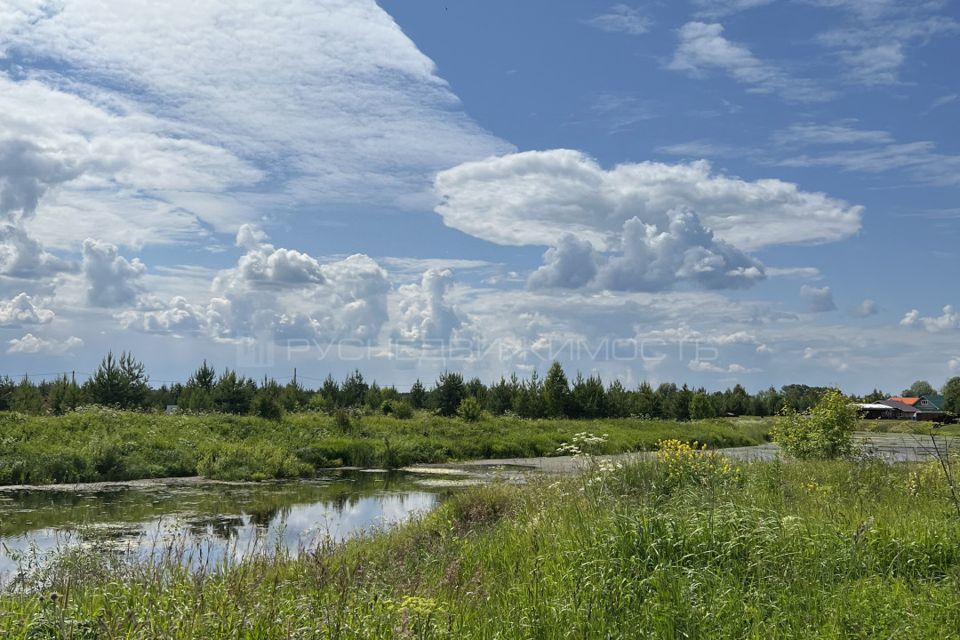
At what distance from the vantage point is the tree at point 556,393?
5019 centimetres

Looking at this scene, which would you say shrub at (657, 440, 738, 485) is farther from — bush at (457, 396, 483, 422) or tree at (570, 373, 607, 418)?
tree at (570, 373, 607, 418)

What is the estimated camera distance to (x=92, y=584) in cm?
546

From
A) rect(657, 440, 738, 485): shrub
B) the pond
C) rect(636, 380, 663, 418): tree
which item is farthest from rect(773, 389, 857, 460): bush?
rect(636, 380, 663, 418): tree

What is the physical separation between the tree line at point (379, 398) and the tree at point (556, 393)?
7 centimetres

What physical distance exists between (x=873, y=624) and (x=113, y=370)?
136 ft

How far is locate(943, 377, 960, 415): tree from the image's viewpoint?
73.8 metres

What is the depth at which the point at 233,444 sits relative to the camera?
24234mm

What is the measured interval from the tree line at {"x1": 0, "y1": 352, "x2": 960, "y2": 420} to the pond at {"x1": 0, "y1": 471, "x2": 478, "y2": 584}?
46.5 feet

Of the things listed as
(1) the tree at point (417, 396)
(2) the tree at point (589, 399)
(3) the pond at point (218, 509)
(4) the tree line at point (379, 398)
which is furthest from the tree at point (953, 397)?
(3) the pond at point (218, 509)

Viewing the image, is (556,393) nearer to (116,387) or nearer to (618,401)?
(618,401)

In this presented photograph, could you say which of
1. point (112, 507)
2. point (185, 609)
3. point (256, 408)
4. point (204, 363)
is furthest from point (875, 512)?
point (204, 363)

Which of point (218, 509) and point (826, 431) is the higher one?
point (826, 431)

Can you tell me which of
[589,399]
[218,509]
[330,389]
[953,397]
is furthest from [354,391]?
[953,397]

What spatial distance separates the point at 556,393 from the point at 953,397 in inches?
2032
